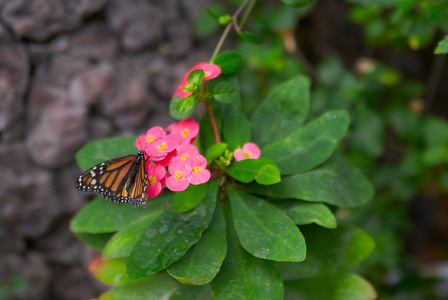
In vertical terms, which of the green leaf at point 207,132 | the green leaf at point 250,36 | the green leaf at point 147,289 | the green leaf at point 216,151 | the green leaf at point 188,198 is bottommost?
the green leaf at point 147,289

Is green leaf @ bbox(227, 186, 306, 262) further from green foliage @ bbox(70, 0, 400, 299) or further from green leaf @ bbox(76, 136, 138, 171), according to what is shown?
green leaf @ bbox(76, 136, 138, 171)

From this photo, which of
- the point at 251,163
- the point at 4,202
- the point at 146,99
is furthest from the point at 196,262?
the point at 4,202

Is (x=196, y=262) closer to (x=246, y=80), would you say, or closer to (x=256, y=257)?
(x=256, y=257)

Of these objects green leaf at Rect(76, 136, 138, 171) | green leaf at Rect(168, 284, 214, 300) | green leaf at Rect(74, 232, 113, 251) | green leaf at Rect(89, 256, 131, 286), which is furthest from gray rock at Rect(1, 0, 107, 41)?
green leaf at Rect(168, 284, 214, 300)

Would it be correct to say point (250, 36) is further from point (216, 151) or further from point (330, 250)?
point (330, 250)

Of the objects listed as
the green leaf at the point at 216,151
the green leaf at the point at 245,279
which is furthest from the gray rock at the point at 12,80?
the green leaf at the point at 245,279

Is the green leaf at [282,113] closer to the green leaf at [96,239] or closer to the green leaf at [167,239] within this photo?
the green leaf at [167,239]

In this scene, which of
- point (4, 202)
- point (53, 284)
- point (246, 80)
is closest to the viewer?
point (4, 202)
